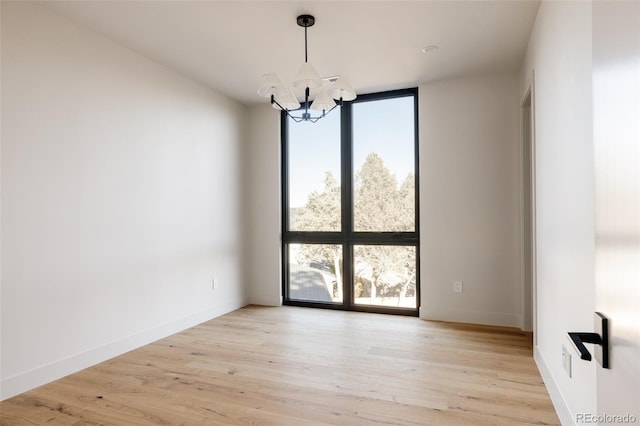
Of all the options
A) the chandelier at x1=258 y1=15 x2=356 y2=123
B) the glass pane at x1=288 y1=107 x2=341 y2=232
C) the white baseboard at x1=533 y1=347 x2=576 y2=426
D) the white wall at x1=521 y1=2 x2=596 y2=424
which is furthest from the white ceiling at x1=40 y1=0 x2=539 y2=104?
the white baseboard at x1=533 y1=347 x2=576 y2=426

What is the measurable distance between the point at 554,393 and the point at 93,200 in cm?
347

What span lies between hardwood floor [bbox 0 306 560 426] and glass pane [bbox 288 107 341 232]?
4.99ft

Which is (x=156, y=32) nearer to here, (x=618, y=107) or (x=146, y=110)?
(x=146, y=110)

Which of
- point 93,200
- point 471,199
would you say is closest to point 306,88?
point 93,200

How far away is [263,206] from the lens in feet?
16.0

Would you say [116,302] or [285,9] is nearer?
[285,9]

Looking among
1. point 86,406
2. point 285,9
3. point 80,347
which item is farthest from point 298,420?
point 285,9

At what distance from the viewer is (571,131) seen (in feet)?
5.98

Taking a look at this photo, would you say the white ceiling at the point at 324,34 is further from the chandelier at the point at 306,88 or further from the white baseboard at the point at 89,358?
the white baseboard at the point at 89,358

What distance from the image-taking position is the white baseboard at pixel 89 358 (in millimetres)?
2369

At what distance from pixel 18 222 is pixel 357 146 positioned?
11.0ft

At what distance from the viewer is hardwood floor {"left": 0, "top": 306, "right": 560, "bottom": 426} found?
2.09 metres

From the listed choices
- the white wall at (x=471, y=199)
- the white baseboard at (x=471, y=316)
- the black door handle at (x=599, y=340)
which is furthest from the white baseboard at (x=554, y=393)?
the black door handle at (x=599, y=340)

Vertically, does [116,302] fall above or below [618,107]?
below
